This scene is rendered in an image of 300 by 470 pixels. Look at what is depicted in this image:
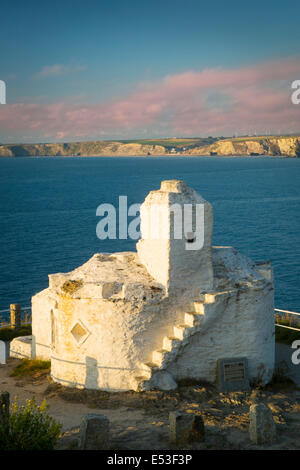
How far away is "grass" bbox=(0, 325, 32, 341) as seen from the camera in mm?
25281

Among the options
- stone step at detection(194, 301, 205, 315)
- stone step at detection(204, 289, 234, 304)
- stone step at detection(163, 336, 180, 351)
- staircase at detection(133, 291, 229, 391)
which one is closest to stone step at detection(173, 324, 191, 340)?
staircase at detection(133, 291, 229, 391)

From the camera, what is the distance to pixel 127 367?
59.9ft

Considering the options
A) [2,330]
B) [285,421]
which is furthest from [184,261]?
[2,330]

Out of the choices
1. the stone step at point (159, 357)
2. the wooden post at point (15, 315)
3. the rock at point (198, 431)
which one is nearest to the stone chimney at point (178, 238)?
the stone step at point (159, 357)

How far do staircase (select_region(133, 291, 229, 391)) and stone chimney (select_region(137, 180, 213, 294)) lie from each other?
0.84 metres

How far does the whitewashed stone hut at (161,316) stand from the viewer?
59.7 feet

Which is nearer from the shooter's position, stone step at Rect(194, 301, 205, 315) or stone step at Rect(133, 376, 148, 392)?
stone step at Rect(133, 376, 148, 392)

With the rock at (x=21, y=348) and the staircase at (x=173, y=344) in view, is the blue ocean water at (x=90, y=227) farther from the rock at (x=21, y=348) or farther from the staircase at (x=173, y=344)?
the staircase at (x=173, y=344)

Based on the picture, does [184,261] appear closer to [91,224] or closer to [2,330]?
[2,330]

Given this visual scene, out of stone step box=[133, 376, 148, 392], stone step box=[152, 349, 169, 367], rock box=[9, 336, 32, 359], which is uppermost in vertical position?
stone step box=[152, 349, 169, 367]

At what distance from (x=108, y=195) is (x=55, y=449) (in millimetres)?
106811

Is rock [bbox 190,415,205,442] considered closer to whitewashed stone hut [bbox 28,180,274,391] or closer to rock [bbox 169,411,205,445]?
rock [bbox 169,411,205,445]

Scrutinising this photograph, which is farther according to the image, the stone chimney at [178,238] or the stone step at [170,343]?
the stone chimney at [178,238]

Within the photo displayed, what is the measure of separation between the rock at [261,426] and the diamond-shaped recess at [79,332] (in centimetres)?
682
